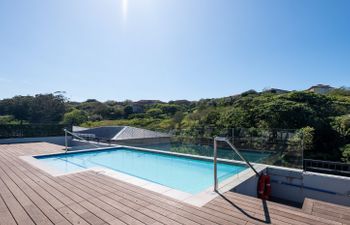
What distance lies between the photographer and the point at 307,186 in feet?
16.4

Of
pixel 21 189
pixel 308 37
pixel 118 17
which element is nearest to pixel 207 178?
pixel 21 189

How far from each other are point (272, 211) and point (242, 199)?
1.61ft

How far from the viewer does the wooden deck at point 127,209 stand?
8.13ft

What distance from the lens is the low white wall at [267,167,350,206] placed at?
4.59 metres

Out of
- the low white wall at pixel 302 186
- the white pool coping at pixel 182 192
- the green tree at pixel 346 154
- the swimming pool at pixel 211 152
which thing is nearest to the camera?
the white pool coping at pixel 182 192

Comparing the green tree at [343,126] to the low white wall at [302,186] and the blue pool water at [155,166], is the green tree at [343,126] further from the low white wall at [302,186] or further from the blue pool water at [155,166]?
the blue pool water at [155,166]

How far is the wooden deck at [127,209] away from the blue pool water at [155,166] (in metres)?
1.22

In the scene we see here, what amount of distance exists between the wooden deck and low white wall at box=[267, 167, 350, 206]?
2.08m

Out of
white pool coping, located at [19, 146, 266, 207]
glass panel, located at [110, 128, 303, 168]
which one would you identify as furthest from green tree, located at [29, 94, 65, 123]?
white pool coping, located at [19, 146, 266, 207]

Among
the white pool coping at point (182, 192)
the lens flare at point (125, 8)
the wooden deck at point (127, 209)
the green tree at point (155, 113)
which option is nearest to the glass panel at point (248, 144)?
the white pool coping at point (182, 192)

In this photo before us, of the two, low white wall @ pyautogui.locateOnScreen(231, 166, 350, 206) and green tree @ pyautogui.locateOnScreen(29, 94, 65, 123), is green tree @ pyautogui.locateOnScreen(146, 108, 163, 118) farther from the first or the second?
A: low white wall @ pyautogui.locateOnScreen(231, 166, 350, 206)

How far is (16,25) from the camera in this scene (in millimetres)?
8023

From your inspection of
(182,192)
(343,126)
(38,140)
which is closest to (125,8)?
(182,192)

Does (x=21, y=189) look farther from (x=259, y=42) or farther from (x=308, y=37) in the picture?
(x=308, y=37)
